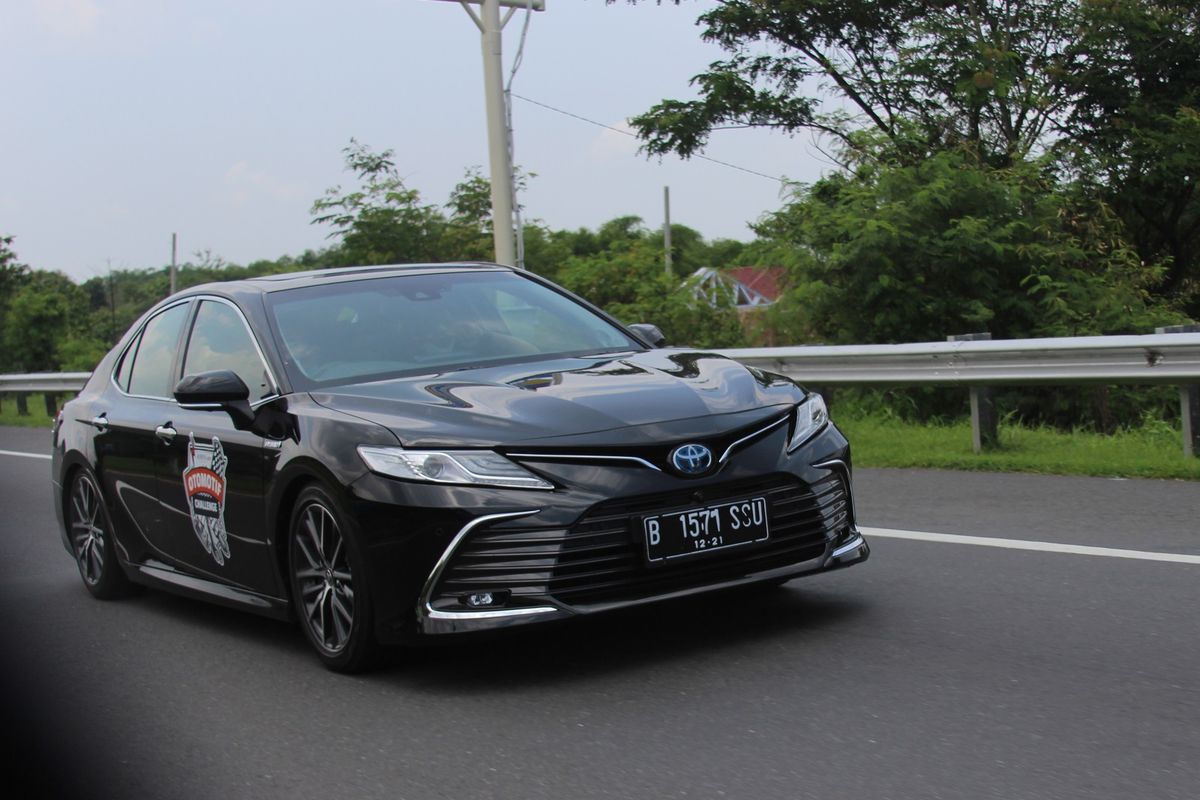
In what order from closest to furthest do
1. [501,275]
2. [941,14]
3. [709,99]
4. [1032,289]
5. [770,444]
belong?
[770,444] < [501,275] < [1032,289] < [941,14] < [709,99]

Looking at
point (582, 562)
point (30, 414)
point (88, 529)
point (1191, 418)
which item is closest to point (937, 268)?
point (1191, 418)

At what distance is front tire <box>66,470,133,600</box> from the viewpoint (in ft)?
23.9

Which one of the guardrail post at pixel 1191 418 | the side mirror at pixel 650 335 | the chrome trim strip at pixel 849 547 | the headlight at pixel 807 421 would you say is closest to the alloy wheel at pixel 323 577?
the headlight at pixel 807 421

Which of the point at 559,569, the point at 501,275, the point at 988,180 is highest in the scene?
the point at 988,180

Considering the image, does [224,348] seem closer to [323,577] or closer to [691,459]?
[323,577]

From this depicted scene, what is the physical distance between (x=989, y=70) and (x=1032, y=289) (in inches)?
369

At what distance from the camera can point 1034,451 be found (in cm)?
1058

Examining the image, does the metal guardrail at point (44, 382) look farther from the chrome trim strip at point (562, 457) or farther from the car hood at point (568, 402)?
the chrome trim strip at point (562, 457)

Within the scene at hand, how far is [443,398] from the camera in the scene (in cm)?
534

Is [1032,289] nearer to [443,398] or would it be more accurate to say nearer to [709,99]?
[443,398]

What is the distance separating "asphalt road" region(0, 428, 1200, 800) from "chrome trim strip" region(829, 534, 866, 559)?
0.28 metres

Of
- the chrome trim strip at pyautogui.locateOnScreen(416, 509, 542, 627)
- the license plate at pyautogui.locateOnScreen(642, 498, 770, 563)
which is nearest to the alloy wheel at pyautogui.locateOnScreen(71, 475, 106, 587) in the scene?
the chrome trim strip at pyautogui.locateOnScreen(416, 509, 542, 627)

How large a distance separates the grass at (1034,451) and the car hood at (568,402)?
432cm

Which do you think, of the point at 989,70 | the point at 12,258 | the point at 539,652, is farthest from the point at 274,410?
the point at 12,258
